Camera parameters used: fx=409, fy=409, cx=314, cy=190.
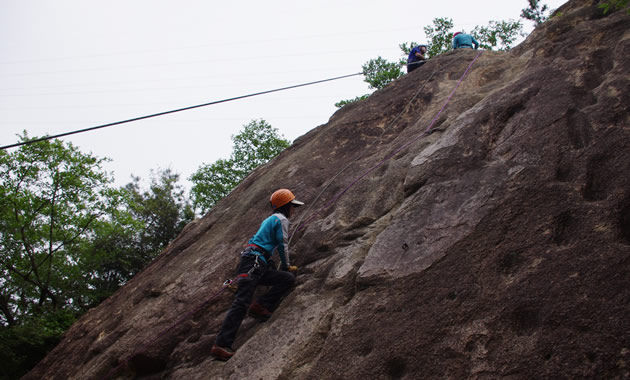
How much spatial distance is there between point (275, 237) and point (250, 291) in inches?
31.1

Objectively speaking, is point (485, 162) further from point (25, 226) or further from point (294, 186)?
point (25, 226)

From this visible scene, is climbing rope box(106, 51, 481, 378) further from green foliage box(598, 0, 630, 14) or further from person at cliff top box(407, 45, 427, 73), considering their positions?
person at cliff top box(407, 45, 427, 73)

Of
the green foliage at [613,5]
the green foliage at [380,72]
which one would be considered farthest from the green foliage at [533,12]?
the green foliage at [613,5]

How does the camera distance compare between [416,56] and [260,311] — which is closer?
[260,311]

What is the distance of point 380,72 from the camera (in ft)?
93.5

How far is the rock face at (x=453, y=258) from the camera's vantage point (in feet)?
10.4

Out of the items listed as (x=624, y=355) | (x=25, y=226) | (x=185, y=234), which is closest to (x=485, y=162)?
(x=624, y=355)

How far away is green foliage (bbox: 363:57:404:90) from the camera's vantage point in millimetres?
27797

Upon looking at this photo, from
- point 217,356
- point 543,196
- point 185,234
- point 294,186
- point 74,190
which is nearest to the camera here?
point 543,196

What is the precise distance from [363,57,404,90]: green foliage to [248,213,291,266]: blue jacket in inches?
907

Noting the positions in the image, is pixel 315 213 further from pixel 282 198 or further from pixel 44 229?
pixel 44 229

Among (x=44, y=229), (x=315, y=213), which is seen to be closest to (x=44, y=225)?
(x=44, y=229)

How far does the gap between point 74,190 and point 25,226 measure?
271 centimetres

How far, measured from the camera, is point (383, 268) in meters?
4.42
